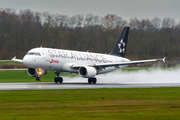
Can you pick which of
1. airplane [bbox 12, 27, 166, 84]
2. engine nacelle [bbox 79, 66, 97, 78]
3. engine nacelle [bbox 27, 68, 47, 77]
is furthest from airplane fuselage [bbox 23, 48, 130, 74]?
engine nacelle [bbox 79, 66, 97, 78]

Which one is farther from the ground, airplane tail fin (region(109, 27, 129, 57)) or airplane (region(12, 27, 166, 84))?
airplane tail fin (region(109, 27, 129, 57))

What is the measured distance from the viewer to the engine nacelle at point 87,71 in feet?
128

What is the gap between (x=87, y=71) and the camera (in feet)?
127

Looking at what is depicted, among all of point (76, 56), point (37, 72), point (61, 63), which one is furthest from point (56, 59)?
point (76, 56)

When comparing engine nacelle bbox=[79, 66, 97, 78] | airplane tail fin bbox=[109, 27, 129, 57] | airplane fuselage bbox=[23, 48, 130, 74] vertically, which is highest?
airplane tail fin bbox=[109, 27, 129, 57]

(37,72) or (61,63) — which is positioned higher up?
(61,63)

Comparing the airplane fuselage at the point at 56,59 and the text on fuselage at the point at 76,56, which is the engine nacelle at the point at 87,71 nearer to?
the airplane fuselage at the point at 56,59

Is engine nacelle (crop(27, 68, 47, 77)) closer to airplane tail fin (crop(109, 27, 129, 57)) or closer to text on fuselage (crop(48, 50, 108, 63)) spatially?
text on fuselage (crop(48, 50, 108, 63))

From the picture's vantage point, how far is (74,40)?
82.9m

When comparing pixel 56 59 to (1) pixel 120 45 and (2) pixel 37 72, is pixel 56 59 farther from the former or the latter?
(1) pixel 120 45

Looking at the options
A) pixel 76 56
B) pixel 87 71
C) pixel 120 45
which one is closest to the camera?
pixel 87 71

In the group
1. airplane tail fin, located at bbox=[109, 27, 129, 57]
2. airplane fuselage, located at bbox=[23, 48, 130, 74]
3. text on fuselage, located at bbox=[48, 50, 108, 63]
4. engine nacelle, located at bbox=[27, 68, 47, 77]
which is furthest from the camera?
airplane tail fin, located at bbox=[109, 27, 129, 57]

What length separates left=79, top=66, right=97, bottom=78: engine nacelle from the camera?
1532 inches

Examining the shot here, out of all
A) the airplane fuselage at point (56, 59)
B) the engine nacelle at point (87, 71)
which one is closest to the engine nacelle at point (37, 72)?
the airplane fuselage at point (56, 59)
